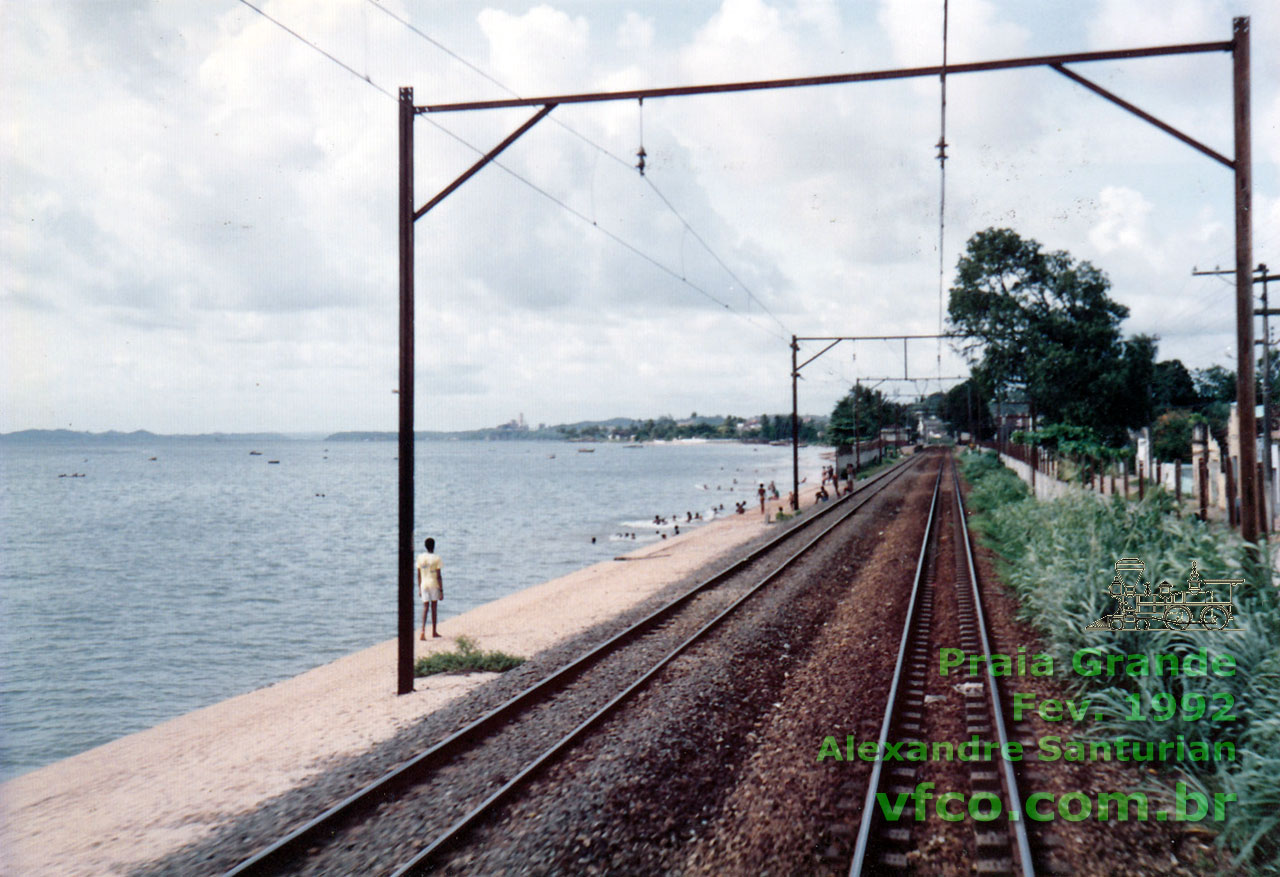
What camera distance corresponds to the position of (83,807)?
32.1 feet

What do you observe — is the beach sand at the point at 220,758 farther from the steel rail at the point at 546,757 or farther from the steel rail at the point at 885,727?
the steel rail at the point at 885,727

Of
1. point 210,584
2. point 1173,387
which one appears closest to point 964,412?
point 1173,387

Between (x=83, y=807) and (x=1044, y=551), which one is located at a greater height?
(x=1044, y=551)

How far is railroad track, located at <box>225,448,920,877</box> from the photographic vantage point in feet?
20.5

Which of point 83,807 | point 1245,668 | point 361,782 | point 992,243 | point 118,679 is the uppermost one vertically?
point 992,243

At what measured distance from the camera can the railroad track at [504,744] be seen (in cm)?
625

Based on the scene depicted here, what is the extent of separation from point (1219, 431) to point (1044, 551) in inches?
2237

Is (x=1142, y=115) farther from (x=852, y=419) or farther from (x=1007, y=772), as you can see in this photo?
(x=852, y=419)

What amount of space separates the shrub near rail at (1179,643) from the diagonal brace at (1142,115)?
14.0 feet

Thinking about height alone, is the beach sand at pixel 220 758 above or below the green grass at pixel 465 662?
below

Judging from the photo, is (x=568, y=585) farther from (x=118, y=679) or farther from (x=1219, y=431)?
(x=1219, y=431)

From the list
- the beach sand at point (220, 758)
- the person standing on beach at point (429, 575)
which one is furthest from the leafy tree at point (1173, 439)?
the person standing on beach at point (429, 575)

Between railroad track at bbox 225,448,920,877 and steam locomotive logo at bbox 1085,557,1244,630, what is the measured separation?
5611 mm

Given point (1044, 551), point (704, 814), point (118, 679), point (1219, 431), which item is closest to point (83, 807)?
point (704, 814)
